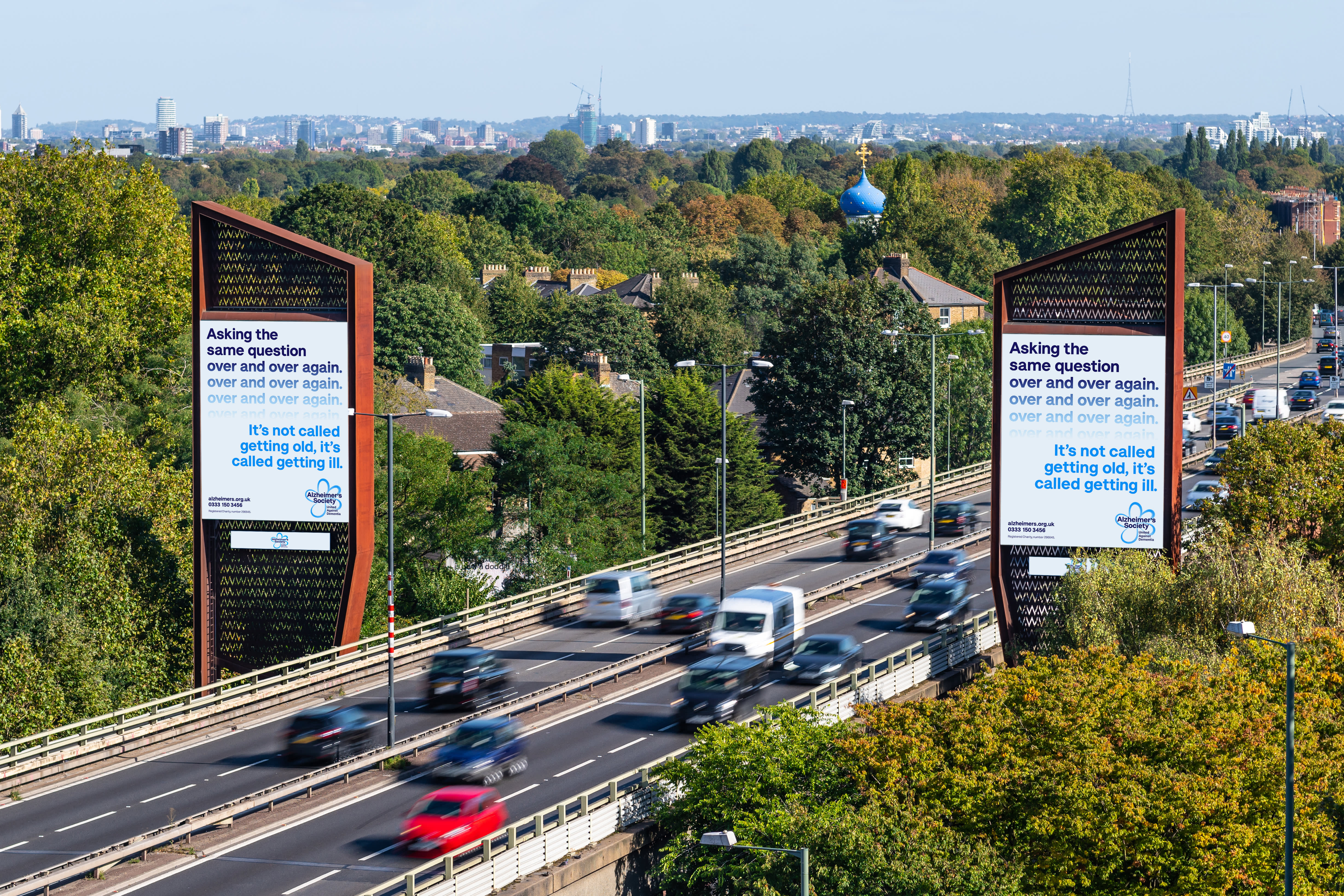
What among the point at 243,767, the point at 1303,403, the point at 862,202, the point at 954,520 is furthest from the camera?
the point at 862,202

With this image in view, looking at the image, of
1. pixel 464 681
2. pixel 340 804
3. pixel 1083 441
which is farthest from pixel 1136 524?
pixel 340 804

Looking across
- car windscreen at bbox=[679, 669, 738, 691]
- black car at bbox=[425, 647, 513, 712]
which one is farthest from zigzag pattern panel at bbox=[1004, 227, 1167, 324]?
black car at bbox=[425, 647, 513, 712]

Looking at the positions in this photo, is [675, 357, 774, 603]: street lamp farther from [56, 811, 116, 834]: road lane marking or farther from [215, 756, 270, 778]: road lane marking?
[56, 811, 116, 834]: road lane marking

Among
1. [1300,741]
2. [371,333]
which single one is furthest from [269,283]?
[1300,741]

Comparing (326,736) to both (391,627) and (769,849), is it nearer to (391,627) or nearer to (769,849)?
(391,627)

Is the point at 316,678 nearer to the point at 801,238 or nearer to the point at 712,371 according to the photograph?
the point at 712,371

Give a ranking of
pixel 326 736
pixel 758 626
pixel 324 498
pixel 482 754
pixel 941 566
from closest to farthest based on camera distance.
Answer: pixel 482 754 < pixel 326 736 < pixel 324 498 < pixel 758 626 < pixel 941 566
